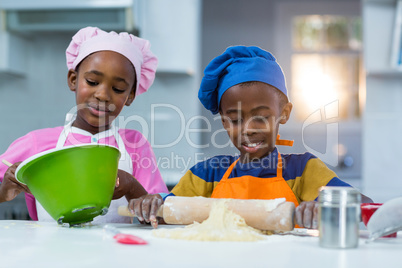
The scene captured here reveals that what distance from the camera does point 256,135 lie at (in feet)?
3.58

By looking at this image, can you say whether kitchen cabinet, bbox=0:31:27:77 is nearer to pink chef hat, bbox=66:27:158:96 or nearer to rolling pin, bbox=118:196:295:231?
pink chef hat, bbox=66:27:158:96

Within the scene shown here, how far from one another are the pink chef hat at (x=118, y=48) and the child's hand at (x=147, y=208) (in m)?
0.45

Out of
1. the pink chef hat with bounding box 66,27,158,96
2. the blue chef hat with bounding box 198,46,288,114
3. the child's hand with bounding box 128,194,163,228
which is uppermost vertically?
the pink chef hat with bounding box 66,27,158,96

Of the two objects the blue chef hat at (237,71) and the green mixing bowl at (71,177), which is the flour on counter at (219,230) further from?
the blue chef hat at (237,71)

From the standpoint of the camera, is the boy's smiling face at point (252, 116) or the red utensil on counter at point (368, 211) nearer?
the red utensil on counter at point (368, 211)

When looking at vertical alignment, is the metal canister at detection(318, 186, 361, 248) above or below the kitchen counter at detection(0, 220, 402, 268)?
above

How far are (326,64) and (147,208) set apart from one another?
10.7ft

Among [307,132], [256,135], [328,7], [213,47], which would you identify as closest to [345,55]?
[328,7]

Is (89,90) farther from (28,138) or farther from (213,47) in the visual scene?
(213,47)

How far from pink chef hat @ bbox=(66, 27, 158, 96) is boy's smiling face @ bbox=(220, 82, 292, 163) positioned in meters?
0.30

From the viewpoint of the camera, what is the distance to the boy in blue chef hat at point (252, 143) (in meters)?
1.08

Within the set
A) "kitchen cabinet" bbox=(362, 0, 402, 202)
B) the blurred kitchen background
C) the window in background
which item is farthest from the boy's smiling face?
the window in background

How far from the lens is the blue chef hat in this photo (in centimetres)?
109

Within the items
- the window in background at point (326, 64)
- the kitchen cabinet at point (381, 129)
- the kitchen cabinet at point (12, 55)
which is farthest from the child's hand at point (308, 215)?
the window in background at point (326, 64)
